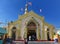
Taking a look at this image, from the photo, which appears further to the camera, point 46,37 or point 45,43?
point 46,37

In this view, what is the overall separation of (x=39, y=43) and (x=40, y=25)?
21812 mm

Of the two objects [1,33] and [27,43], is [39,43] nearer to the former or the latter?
[27,43]

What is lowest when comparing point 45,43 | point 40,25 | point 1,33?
point 45,43

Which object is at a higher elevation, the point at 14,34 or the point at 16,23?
the point at 16,23

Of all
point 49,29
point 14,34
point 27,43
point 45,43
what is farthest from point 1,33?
point 49,29

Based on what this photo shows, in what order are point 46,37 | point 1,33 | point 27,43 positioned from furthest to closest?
1. point 46,37
2. point 1,33
3. point 27,43

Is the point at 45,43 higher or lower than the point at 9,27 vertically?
lower

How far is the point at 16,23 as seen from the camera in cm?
4047

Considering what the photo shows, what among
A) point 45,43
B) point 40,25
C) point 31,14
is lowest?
point 45,43

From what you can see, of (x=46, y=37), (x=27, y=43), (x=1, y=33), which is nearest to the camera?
(x=27, y=43)

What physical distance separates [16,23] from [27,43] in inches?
889

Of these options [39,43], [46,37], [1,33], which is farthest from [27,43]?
[46,37]

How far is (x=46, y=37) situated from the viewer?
3959 centimetres

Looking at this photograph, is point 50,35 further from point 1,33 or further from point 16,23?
point 1,33
